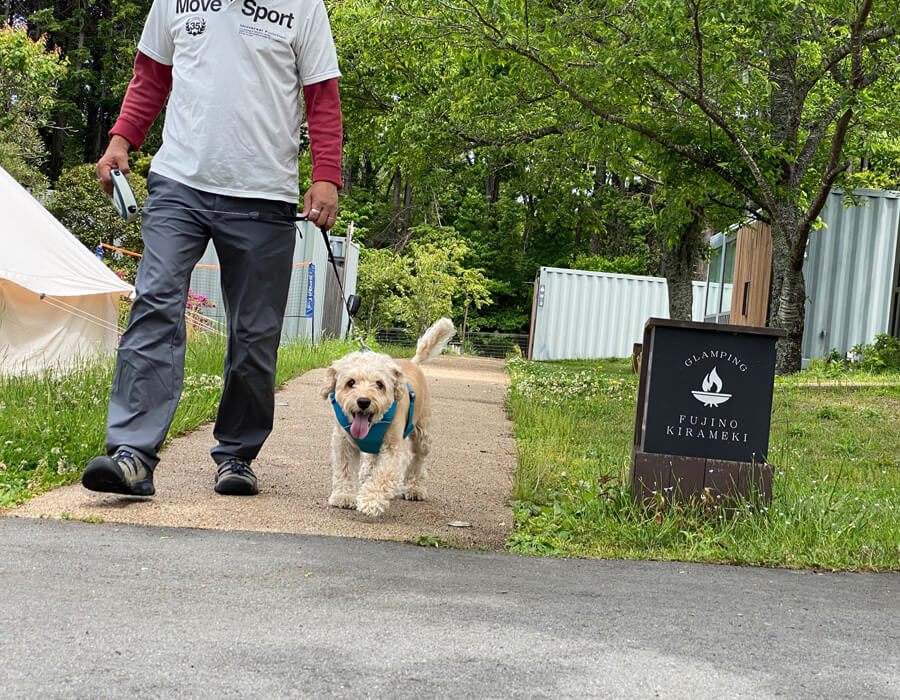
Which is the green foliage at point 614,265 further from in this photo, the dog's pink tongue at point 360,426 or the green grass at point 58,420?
the dog's pink tongue at point 360,426

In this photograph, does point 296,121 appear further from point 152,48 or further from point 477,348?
point 477,348

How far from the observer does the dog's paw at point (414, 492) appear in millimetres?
4844

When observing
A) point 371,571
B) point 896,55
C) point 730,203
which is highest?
point 896,55

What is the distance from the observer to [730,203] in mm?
15016

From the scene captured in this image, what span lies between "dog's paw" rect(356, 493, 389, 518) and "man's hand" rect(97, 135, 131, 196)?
1.70 metres

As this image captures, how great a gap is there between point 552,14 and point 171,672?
33.9 feet

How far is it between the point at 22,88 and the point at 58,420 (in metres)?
15.6

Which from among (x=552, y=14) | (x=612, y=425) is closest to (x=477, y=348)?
(x=552, y=14)

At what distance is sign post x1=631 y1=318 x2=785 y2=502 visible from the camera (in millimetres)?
4309

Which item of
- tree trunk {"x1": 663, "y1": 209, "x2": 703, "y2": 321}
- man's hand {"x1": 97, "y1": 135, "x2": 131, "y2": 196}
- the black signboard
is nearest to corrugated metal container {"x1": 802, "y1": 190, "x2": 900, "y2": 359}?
tree trunk {"x1": 663, "y1": 209, "x2": 703, "y2": 321}

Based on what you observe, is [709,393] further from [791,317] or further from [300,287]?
[300,287]

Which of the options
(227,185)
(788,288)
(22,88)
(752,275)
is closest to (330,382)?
(227,185)

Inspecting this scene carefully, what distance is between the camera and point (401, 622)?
2627mm

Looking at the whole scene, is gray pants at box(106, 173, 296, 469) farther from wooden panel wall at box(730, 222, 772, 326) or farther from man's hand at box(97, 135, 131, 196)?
wooden panel wall at box(730, 222, 772, 326)
